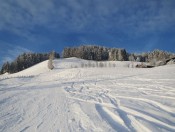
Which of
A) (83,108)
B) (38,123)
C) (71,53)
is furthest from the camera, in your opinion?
(71,53)

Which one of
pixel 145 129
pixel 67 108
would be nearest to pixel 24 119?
pixel 67 108

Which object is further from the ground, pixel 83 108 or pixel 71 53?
pixel 71 53

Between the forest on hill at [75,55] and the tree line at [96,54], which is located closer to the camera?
the forest on hill at [75,55]

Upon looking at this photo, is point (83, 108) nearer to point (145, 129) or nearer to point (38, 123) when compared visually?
point (38, 123)

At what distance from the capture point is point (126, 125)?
627 cm

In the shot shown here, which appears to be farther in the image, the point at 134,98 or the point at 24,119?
the point at 134,98

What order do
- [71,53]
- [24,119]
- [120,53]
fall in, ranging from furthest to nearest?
[71,53], [120,53], [24,119]

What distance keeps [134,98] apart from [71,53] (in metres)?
106

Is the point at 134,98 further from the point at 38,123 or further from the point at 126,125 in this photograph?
the point at 38,123

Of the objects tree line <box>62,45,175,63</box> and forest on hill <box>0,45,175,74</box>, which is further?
tree line <box>62,45,175,63</box>

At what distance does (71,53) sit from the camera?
11550cm

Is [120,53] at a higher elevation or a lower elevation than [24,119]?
higher

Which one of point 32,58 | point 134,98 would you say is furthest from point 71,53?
point 134,98

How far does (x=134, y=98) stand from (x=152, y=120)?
3.49m
